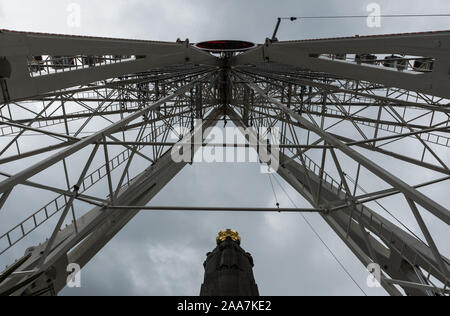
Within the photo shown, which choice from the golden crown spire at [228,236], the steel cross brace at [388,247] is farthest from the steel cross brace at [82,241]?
the steel cross brace at [388,247]

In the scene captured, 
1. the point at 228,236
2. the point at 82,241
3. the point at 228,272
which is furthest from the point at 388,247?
the point at 82,241

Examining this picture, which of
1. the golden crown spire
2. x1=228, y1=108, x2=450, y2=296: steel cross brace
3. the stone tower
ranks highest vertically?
x1=228, y1=108, x2=450, y2=296: steel cross brace

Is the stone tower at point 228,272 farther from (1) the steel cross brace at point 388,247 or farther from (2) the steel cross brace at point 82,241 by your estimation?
(2) the steel cross brace at point 82,241

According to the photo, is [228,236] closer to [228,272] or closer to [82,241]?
[228,272]

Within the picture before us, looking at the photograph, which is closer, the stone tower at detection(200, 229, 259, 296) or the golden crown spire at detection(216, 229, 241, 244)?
the stone tower at detection(200, 229, 259, 296)

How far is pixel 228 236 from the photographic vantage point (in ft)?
50.3

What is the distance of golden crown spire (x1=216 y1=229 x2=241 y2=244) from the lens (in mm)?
15309

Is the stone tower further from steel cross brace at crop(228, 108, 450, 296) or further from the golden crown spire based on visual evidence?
steel cross brace at crop(228, 108, 450, 296)

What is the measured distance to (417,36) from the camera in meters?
8.77

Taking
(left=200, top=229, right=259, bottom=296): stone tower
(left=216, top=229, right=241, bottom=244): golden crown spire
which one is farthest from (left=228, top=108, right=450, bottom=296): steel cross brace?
(left=216, top=229, right=241, bottom=244): golden crown spire

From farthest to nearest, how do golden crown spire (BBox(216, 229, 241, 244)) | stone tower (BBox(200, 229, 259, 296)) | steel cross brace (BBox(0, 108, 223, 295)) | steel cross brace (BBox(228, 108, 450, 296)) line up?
golden crown spire (BBox(216, 229, 241, 244)) < stone tower (BBox(200, 229, 259, 296)) < steel cross brace (BBox(228, 108, 450, 296)) < steel cross brace (BBox(0, 108, 223, 295))

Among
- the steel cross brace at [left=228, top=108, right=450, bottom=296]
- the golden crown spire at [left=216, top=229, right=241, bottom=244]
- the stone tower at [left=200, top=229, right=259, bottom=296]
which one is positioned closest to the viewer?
the steel cross brace at [left=228, top=108, right=450, bottom=296]
